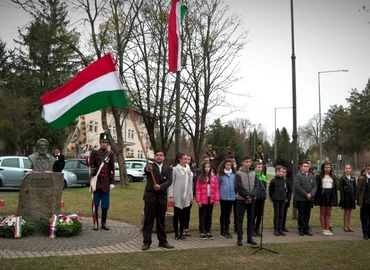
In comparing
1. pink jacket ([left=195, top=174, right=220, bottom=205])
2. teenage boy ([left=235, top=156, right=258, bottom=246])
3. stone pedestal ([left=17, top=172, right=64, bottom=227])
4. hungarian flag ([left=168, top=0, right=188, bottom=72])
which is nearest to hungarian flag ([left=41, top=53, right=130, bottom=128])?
stone pedestal ([left=17, top=172, right=64, bottom=227])

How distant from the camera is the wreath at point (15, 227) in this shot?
27.7ft

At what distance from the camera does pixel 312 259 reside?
7.41 m

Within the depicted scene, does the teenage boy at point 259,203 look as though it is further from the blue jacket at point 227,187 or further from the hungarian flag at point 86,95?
the hungarian flag at point 86,95

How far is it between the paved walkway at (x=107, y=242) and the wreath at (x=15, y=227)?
0.15 meters

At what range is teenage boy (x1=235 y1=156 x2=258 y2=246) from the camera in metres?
8.55

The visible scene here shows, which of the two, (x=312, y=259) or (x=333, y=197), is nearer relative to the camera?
(x=312, y=259)

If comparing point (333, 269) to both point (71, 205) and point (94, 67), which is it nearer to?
point (94, 67)

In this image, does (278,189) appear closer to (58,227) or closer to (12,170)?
(58,227)

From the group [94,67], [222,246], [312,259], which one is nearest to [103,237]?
[222,246]

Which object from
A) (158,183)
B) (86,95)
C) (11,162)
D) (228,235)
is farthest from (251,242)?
(11,162)

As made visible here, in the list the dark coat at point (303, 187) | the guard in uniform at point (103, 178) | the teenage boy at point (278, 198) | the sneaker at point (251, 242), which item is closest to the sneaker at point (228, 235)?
the sneaker at point (251, 242)

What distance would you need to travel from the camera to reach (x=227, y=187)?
372 inches

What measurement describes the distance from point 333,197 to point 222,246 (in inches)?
146

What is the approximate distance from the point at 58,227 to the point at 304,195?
598 cm
